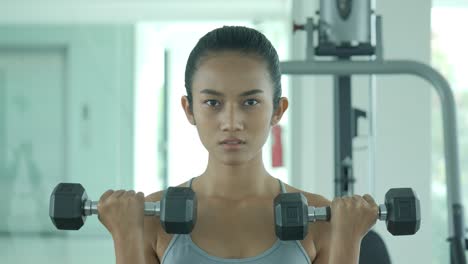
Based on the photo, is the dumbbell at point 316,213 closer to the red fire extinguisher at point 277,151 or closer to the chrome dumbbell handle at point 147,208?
the chrome dumbbell handle at point 147,208

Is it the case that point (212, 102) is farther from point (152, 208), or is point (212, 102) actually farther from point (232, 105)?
point (152, 208)

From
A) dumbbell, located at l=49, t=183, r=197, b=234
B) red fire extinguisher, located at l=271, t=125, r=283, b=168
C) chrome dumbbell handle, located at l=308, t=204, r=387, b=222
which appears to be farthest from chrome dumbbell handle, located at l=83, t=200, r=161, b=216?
red fire extinguisher, located at l=271, t=125, r=283, b=168

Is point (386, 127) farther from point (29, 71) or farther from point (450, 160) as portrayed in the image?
point (29, 71)

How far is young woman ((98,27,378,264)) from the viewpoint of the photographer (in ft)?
3.71

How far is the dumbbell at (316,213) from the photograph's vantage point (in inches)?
42.9

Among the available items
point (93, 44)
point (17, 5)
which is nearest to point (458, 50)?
point (93, 44)

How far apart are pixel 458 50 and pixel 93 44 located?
9.69ft

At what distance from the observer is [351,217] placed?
113 cm

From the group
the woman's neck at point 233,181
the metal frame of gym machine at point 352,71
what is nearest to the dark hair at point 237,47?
the woman's neck at point 233,181

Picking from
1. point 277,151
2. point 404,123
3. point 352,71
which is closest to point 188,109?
point 352,71

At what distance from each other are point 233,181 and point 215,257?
0.43 feet

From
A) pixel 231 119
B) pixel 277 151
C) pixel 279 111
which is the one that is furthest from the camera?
pixel 277 151

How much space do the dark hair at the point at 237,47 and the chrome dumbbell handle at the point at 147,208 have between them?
0.57ft

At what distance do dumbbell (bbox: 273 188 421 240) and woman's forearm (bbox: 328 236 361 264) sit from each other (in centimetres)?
4
